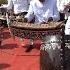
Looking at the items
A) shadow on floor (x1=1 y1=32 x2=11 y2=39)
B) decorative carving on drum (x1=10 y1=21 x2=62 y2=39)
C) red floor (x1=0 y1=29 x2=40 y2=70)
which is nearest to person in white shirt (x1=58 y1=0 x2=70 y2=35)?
decorative carving on drum (x1=10 y1=21 x2=62 y2=39)

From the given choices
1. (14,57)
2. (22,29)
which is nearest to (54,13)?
(22,29)


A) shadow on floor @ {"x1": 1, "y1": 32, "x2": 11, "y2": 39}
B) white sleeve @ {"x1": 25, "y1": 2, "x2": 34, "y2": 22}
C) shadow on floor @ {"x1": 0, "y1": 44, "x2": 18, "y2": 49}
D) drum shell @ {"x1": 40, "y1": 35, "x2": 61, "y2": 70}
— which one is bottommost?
shadow on floor @ {"x1": 0, "y1": 44, "x2": 18, "y2": 49}

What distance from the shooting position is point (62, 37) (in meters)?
3.49

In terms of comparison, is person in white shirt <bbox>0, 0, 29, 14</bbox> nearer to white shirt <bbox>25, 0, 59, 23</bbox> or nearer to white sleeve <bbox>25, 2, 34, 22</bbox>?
white sleeve <bbox>25, 2, 34, 22</bbox>

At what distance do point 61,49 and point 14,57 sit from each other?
8.76ft

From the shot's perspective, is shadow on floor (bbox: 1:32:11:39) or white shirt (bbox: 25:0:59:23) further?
shadow on floor (bbox: 1:32:11:39)

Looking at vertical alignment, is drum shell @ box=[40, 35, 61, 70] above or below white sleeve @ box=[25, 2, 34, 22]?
below

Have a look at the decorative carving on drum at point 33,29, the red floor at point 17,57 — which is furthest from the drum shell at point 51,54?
the decorative carving on drum at point 33,29

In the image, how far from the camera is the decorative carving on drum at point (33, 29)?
5707 mm

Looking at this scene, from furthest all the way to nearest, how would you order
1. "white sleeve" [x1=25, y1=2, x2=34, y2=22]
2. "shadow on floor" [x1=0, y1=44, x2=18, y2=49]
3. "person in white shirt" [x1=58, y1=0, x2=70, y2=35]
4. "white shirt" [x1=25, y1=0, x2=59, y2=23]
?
"shadow on floor" [x1=0, y1=44, x2=18, y2=49] → "white sleeve" [x1=25, y1=2, x2=34, y2=22] → "white shirt" [x1=25, y1=0, x2=59, y2=23] → "person in white shirt" [x1=58, y1=0, x2=70, y2=35]

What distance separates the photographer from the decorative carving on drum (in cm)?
571

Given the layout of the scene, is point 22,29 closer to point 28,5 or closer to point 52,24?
point 52,24

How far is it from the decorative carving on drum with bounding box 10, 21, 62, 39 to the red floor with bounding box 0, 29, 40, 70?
0.45m

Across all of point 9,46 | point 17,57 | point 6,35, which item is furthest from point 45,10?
point 6,35
